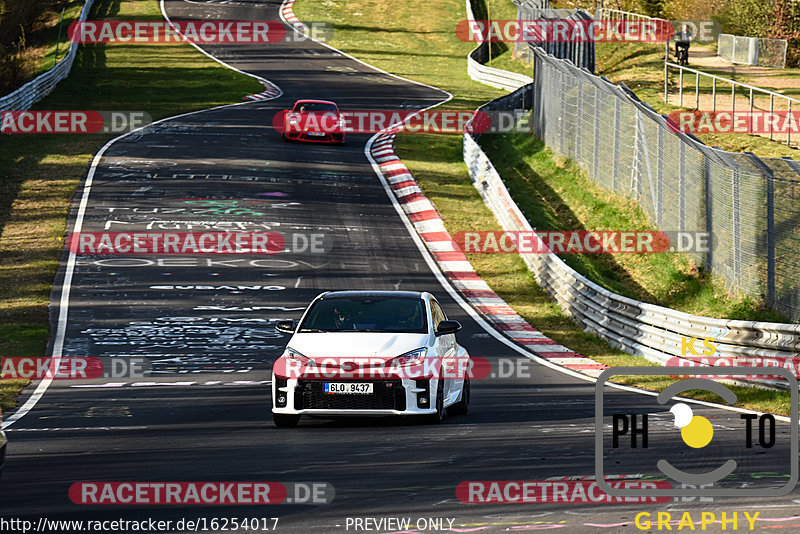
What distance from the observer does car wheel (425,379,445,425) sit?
12078mm

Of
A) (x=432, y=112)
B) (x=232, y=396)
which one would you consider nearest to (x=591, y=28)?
(x=432, y=112)

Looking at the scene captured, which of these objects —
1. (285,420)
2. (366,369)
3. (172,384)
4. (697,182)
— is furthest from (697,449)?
(697,182)

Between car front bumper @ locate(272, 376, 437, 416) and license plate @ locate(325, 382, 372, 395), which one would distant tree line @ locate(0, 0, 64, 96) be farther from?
license plate @ locate(325, 382, 372, 395)

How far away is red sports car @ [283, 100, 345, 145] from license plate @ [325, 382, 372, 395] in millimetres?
28892

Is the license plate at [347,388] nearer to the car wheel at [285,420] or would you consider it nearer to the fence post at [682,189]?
the car wheel at [285,420]

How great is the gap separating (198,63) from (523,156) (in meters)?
27.2

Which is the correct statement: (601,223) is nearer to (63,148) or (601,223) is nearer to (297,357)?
(297,357)

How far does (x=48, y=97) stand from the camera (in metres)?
48.0

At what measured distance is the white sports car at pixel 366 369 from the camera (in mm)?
11719

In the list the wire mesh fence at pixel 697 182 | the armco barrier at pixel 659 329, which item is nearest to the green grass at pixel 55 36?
the wire mesh fence at pixel 697 182

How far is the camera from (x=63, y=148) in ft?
124

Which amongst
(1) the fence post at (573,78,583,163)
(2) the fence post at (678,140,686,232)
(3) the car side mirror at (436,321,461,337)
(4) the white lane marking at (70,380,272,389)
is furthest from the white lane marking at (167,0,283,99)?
(3) the car side mirror at (436,321,461,337)

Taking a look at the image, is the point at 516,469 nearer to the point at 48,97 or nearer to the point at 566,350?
the point at 566,350

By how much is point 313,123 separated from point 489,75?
18757 mm
